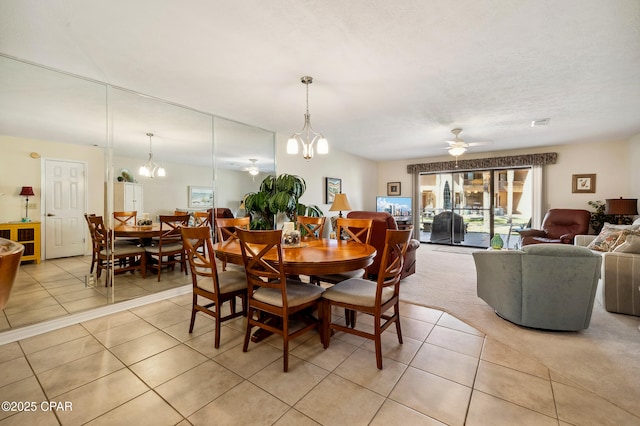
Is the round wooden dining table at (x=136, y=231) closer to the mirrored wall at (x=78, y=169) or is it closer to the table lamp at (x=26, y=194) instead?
the mirrored wall at (x=78, y=169)

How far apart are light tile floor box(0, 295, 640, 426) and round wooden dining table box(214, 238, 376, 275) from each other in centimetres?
69

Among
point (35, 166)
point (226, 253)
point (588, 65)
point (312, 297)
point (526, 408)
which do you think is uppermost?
point (588, 65)

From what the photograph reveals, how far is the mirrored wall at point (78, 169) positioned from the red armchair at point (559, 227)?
571cm

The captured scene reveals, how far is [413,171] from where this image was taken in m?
7.49

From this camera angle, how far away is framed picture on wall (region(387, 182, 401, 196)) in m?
7.82

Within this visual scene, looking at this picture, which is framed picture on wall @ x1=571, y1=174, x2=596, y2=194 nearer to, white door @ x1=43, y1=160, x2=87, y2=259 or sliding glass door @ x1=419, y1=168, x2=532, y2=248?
sliding glass door @ x1=419, y1=168, x2=532, y2=248

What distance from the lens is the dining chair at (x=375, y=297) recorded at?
1.93 metres

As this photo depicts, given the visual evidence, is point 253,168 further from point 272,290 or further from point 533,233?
point 533,233

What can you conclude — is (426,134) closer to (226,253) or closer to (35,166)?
(226,253)

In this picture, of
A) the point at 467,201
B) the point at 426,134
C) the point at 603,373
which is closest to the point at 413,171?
the point at 467,201

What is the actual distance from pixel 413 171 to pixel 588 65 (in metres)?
5.04

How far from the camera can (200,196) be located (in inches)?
152

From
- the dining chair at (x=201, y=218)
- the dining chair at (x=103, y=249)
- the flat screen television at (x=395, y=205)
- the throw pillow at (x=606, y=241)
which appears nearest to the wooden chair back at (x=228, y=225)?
the dining chair at (x=201, y=218)

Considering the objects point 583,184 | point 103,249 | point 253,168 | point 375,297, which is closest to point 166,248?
point 103,249
